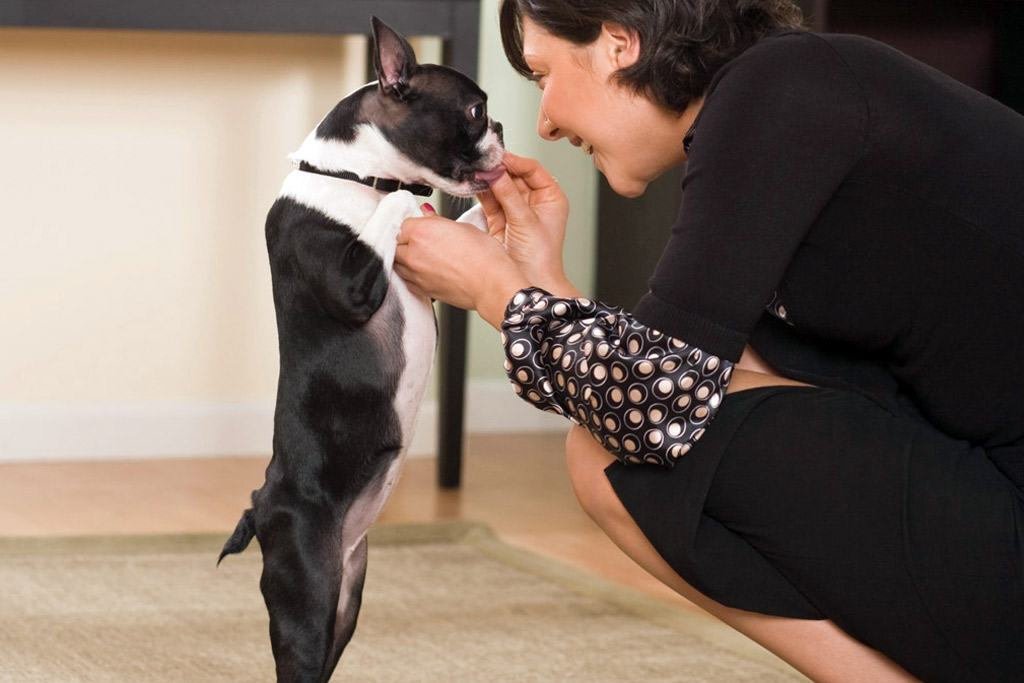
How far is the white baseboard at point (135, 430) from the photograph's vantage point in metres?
3.08

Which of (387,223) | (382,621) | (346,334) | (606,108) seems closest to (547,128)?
(606,108)

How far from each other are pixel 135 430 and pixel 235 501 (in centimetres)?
56

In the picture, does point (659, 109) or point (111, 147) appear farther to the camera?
point (111, 147)

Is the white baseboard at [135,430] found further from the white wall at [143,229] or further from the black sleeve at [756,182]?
the black sleeve at [756,182]

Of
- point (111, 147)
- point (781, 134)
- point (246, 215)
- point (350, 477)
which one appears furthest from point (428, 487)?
point (781, 134)

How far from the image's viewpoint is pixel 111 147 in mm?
3104

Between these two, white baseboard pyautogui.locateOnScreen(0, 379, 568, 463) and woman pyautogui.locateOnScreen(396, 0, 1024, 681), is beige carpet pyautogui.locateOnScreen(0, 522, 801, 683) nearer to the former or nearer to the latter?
woman pyautogui.locateOnScreen(396, 0, 1024, 681)

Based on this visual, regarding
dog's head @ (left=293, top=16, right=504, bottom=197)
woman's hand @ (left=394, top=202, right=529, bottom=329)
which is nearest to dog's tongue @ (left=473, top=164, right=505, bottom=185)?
dog's head @ (left=293, top=16, right=504, bottom=197)

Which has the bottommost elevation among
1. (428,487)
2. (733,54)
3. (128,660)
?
(428,487)

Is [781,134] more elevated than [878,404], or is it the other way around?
[781,134]

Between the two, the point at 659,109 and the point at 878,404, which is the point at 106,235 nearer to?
the point at 659,109

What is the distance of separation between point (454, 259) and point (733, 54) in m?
0.36

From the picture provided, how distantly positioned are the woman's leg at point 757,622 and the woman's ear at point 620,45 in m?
0.38

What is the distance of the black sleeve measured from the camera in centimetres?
109
